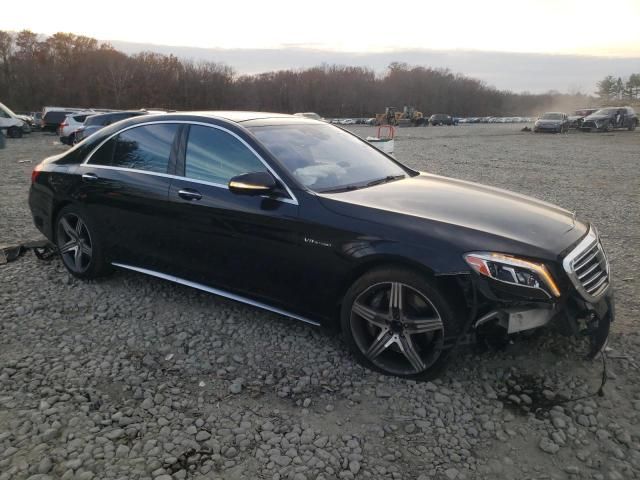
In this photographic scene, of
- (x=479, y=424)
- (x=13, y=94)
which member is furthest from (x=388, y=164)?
(x=13, y=94)

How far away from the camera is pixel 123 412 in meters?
2.91

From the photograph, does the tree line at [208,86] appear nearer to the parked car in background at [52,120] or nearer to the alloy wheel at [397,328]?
the parked car in background at [52,120]

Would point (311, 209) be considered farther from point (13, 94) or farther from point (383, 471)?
point (13, 94)

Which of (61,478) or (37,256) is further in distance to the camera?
(37,256)

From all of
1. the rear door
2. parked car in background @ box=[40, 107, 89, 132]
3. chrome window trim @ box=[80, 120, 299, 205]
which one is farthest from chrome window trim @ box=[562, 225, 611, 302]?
parked car in background @ box=[40, 107, 89, 132]

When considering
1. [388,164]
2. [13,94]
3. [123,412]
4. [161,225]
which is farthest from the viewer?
Result: [13,94]

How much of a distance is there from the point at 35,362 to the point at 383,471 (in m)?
2.46

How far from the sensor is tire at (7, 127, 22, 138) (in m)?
26.2

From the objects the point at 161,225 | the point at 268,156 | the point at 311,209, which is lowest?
the point at 161,225

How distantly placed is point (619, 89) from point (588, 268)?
111m

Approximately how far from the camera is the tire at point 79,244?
4.65m

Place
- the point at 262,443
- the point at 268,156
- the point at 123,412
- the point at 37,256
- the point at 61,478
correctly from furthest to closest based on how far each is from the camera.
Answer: the point at 37,256
the point at 268,156
the point at 123,412
the point at 262,443
the point at 61,478

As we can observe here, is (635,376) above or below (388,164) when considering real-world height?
below

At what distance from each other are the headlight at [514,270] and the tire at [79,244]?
133 inches
